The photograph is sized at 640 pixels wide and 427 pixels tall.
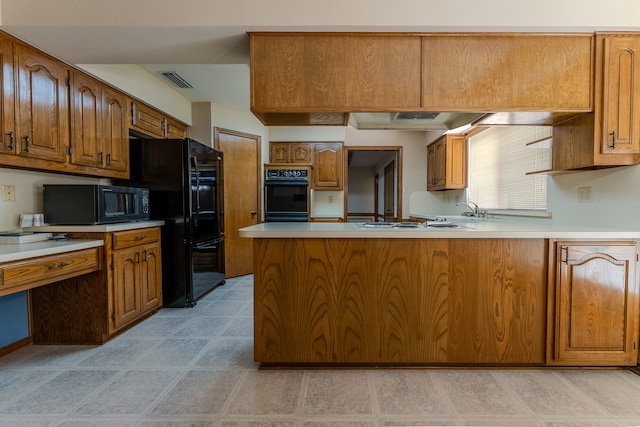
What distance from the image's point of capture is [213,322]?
270 centimetres

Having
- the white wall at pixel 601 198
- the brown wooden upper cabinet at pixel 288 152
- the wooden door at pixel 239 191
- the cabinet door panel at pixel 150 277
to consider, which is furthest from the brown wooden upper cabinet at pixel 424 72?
the brown wooden upper cabinet at pixel 288 152

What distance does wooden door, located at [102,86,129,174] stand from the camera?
2.63m

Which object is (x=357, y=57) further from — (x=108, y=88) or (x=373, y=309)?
(x=108, y=88)

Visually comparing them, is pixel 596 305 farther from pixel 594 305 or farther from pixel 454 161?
pixel 454 161

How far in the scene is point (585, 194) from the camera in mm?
2303

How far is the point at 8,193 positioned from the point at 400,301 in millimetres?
2656

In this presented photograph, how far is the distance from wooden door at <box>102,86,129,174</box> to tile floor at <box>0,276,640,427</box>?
1516 mm

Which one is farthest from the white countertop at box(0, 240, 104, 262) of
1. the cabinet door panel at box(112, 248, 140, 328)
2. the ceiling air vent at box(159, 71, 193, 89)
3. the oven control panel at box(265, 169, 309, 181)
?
the oven control panel at box(265, 169, 309, 181)

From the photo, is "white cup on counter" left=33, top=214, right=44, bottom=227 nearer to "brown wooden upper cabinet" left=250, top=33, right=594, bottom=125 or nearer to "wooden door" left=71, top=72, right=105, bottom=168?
"wooden door" left=71, top=72, right=105, bottom=168

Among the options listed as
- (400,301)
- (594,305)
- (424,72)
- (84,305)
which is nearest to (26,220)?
(84,305)

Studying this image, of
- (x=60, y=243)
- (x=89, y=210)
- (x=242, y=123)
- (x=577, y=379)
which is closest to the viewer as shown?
(x=577, y=379)

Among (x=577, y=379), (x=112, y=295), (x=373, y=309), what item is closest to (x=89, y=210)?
(x=112, y=295)

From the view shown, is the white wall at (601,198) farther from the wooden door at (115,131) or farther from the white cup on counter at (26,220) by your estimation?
the white cup on counter at (26,220)

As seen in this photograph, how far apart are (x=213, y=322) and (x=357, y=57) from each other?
234cm
